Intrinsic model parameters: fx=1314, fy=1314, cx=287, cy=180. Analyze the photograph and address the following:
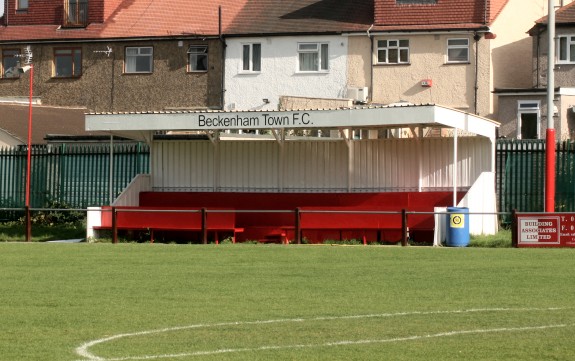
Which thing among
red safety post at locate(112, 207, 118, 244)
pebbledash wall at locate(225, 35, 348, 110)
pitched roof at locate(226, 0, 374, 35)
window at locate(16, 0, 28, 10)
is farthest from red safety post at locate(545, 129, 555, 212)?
window at locate(16, 0, 28, 10)

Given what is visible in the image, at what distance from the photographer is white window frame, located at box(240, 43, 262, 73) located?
56.8 meters

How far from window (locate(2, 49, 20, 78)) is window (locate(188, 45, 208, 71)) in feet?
26.7

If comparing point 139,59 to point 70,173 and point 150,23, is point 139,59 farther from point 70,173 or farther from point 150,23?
point 70,173

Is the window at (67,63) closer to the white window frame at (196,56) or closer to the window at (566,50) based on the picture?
the white window frame at (196,56)

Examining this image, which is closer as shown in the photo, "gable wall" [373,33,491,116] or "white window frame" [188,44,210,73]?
"gable wall" [373,33,491,116]

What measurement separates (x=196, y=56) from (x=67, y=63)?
20.6ft

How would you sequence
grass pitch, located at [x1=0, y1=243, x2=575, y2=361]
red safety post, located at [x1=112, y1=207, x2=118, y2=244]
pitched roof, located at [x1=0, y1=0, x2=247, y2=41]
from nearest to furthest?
grass pitch, located at [x1=0, y1=243, x2=575, y2=361] → red safety post, located at [x1=112, y1=207, x2=118, y2=244] → pitched roof, located at [x1=0, y1=0, x2=247, y2=41]

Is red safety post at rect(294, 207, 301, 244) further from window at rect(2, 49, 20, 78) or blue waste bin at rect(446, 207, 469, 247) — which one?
window at rect(2, 49, 20, 78)

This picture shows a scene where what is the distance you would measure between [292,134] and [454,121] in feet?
23.4

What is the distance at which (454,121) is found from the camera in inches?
1281

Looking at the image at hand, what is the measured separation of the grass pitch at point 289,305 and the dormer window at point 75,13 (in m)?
33.3

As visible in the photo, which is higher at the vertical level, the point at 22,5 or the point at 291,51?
the point at 22,5

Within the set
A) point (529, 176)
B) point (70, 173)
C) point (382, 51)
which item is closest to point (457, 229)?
point (529, 176)

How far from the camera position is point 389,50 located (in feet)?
180
